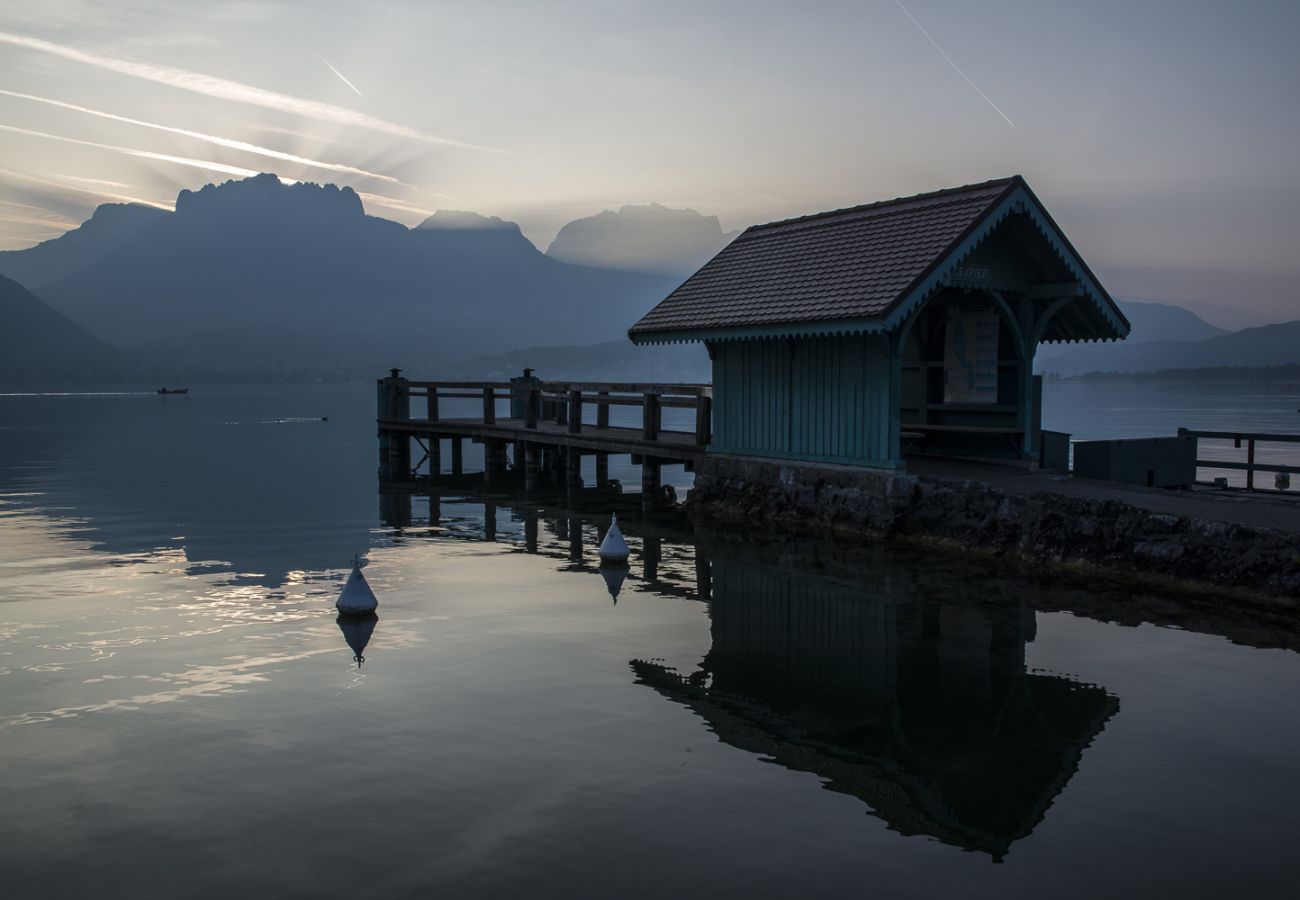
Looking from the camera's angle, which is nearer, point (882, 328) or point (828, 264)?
point (882, 328)

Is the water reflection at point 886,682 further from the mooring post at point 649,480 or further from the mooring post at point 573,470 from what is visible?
the mooring post at point 573,470

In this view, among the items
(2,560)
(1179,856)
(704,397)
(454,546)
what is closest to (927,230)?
(704,397)

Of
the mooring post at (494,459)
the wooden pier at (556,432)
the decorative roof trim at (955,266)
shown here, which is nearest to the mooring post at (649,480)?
the wooden pier at (556,432)

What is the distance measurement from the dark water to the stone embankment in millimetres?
875

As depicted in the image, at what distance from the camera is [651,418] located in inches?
960

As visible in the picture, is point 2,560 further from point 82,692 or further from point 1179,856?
point 1179,856

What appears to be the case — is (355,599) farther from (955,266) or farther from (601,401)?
(601,401)

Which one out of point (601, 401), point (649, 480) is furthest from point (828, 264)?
point (601, 401)

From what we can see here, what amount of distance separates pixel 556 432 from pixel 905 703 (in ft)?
63.8

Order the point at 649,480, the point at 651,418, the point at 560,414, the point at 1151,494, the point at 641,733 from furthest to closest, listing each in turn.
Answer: the point at 560,414 → the point at 649,480 → the point at 651,418 → the point at 1151,494 → the point at 641,733

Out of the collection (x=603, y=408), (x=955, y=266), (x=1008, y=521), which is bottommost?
(x=1008, y=521)

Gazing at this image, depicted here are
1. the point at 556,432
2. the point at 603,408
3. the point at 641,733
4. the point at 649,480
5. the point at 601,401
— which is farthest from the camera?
the point at 603,408

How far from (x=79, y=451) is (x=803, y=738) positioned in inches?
1812

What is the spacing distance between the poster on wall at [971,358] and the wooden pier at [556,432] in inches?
205
